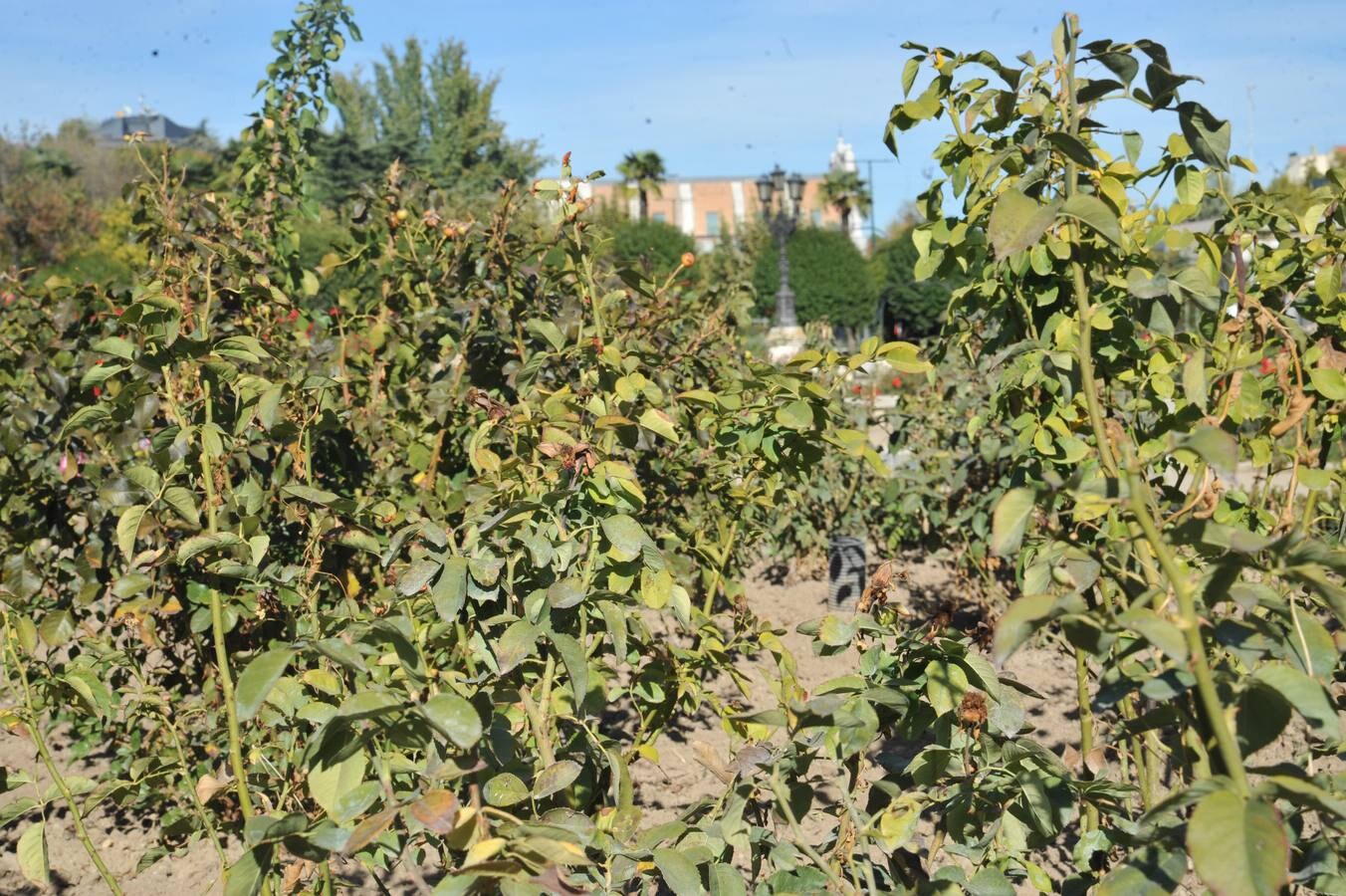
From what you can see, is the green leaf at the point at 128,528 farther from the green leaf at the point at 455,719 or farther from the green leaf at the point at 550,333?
the green leaf at the point at 455,719

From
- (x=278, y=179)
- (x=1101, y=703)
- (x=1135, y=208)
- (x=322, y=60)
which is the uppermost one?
(x=322, y=60)

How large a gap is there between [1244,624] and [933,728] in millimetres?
509

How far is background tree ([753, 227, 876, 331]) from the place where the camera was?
2978cm

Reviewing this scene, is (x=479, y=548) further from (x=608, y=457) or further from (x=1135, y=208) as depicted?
(x=1135, y=208)

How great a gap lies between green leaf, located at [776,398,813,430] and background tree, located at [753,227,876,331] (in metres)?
28.0

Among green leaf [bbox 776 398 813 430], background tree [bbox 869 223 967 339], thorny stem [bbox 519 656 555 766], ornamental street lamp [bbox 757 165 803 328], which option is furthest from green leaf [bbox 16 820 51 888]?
background tree [bbox 869 223 967 339]

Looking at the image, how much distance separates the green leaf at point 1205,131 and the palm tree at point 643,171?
125 feet

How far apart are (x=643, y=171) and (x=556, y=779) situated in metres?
39.6

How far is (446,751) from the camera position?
3.99 ft

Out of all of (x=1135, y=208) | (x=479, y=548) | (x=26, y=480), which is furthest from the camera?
(x=26, y=480)

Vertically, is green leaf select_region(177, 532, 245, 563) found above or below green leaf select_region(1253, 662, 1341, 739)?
above

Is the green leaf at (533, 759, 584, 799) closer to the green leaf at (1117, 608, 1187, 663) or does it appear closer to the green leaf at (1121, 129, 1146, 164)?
the green leaf at (1117, 608, 1187, 663)

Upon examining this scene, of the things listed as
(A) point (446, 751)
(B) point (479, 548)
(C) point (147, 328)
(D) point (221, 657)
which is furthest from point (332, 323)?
(A) point (446, 751)

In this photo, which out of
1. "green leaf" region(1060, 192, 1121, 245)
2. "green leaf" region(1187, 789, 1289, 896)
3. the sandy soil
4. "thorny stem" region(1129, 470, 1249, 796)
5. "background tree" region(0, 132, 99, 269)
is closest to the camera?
"green leaf" region(1187, 789, 1289, 896)
